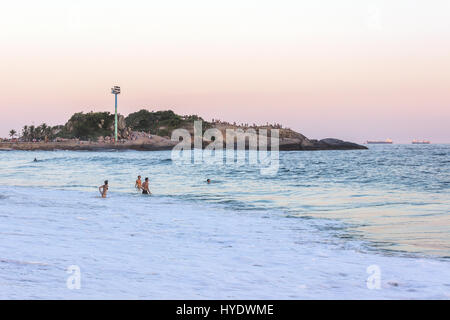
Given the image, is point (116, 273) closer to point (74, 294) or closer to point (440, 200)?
point (74, 294)

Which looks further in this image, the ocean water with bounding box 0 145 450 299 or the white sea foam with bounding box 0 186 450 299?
the ocean water with bounding box 0 145 450 299

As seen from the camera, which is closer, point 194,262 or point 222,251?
point 194,262

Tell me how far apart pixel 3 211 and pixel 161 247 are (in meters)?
8.19

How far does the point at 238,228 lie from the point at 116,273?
725cm

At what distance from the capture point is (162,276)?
26.8 ft

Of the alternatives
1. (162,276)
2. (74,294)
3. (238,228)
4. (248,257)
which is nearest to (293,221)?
(238,228)

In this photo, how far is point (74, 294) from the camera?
6.80 metres

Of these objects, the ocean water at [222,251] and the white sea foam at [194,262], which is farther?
the ocean water at [222,251]
